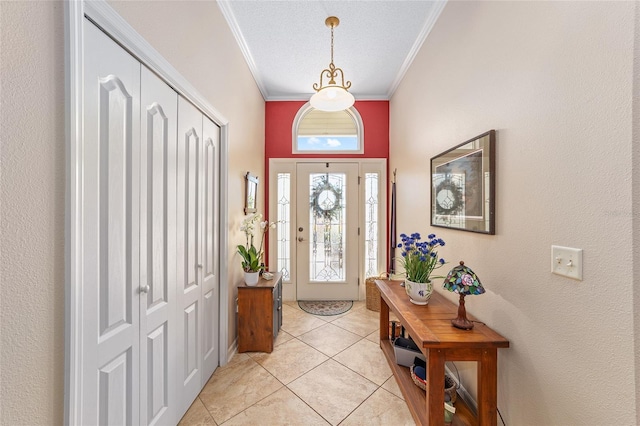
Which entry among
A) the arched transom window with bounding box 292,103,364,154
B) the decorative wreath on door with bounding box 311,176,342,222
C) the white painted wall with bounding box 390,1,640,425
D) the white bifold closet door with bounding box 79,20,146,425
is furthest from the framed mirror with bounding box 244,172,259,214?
the white painted wall with bounding box 390,1,640,425

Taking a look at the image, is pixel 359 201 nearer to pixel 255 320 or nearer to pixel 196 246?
pixel 255 320

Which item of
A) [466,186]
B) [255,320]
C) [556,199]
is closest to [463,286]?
[556,199]

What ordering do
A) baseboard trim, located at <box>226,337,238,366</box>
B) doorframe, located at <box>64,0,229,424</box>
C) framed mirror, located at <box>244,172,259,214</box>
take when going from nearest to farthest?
1. doorframe, located at <box>64,0,229,424</box>
2. baseboard trim, located at <box>226,337,238,366</box>
3. framed mirror, located at <box>244,172,259,214</box>

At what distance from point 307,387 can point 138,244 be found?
1.56 metres

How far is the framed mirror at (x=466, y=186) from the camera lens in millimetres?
1521

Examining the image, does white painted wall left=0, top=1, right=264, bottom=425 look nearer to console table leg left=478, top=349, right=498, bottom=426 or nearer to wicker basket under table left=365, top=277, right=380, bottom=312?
console table leg left=478, top=349, right=498, bottom=426

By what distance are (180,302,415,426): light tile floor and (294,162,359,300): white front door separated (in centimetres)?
105

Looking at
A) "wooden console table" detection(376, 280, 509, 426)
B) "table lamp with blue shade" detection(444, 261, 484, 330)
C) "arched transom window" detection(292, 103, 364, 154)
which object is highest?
"arched transom window" detection(292, 103, 364, 154)

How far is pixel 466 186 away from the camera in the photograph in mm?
1760

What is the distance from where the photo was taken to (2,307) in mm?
669

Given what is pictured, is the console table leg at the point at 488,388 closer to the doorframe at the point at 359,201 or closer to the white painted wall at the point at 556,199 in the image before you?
the white painted wall at the point at 556,199

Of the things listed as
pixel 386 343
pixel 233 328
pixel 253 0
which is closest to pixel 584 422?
pixel 386 343

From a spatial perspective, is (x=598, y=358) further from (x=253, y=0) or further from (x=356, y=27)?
(x=253, y=0)

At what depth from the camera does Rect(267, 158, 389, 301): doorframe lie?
3.73 meters
